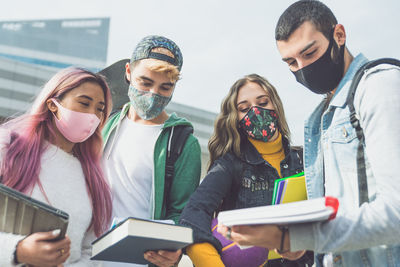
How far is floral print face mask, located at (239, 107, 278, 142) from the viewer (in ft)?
9.21

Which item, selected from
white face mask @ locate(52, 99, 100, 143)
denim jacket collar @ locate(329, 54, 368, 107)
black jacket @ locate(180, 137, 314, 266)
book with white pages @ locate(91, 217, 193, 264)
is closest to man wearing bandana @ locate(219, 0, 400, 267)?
denim jacket collar @ locate(329, 54, 368, 107)

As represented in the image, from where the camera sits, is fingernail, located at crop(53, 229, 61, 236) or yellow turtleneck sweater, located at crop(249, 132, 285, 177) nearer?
fingernail, located at crop(53, 229, 61, 236)

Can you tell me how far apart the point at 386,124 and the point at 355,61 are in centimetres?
64

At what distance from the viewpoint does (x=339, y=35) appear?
6.66 feet

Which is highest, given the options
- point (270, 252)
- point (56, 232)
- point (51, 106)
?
point (51, 106)

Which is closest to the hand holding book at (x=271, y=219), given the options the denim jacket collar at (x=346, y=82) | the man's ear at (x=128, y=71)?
the denim jacket collar at (x=346, y=82)

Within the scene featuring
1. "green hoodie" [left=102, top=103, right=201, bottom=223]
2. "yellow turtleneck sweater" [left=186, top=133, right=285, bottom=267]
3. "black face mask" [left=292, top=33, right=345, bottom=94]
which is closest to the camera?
Result: "black face mask" [left=292, top=33, right=345, bottom=94]

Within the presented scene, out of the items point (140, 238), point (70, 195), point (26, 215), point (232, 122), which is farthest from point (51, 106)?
point (232, 122)

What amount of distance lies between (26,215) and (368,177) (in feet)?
4.99

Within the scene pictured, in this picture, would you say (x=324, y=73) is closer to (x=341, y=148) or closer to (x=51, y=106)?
(x=341, y=148)

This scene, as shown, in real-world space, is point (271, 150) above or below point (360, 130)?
above

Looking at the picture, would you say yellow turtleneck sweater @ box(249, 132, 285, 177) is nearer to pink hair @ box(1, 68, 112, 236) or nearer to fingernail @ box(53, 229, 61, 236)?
pink hair @ box(1, 68, 112, 236)

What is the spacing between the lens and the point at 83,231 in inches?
88.2

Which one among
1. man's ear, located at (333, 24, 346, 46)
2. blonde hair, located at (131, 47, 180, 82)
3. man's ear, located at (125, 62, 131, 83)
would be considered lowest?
man's ear, located at (333, 24, 346, 46)
